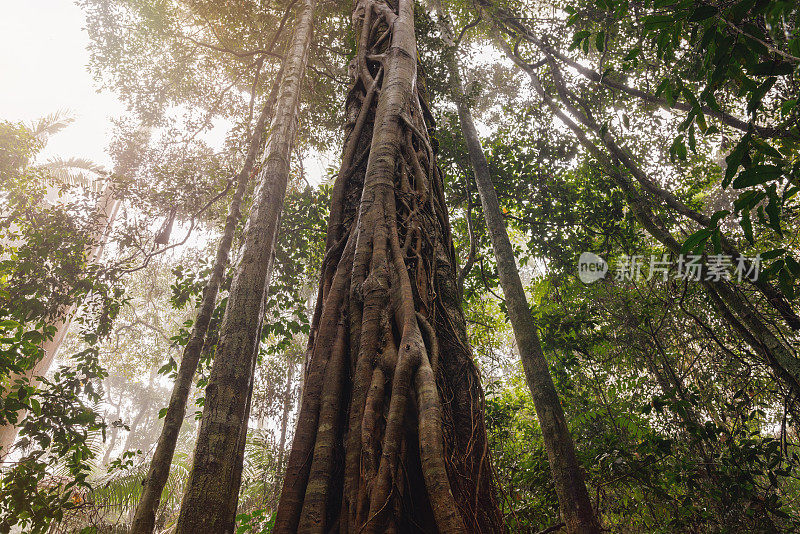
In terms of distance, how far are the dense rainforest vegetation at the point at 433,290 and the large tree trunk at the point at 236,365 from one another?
0.06 feet

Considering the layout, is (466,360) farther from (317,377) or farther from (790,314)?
(790,314)

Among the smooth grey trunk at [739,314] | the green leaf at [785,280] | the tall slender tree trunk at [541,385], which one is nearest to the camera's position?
the green leaf at [785,280]

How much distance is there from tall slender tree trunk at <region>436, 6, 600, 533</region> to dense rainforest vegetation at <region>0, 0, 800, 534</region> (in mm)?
25

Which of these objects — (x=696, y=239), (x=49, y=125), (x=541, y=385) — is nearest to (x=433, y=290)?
(x=696, y=239)

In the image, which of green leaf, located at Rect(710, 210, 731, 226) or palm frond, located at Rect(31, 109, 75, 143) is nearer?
green leaf, located at Rect(710, 210, 731, 226)

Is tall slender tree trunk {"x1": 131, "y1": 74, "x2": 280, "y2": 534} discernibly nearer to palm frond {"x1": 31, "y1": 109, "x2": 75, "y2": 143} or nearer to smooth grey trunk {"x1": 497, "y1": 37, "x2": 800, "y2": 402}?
smooth grey trunk {"x1": 497, "y1": 37, "x2": 800, "y2": 402}

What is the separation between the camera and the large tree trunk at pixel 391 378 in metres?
1.50

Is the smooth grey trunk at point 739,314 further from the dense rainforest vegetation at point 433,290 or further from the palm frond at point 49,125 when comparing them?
the palm frond at point 49,125

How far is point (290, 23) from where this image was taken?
279 inches

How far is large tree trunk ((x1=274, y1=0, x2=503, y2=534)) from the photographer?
59.0 inches

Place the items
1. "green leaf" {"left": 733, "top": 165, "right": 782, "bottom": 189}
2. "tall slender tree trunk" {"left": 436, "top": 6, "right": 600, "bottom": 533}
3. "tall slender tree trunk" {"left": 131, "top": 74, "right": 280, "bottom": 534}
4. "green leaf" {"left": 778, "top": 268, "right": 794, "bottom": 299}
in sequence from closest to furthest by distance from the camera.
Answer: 1. "green leaf" {"left": 733, "top": 165, "right": 782, "bottom": 189}
2. "green leaf" {"left": 778, "top": 268, "right": 794, "bottom": 299}
3. "tall slender tree trunk" {"left": 131, "top": 74, "right": 280, "bottom": 534}
4. "tall slender tree trunk" {"left": 436, "top": 6, "right": 600, "bottom": 533}

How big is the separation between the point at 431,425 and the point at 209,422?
1.53 metres

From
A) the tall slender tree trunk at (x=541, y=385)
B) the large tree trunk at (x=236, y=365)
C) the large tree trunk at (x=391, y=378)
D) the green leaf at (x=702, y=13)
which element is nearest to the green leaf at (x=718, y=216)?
the green leaf at (x=702, y=13)

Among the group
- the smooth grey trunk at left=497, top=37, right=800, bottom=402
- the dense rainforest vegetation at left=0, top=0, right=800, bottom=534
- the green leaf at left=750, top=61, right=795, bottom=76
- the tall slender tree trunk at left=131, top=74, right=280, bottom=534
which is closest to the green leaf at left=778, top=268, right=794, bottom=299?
the dense rainforest vegetation at left=0, top=0, right=800, bottom=534
